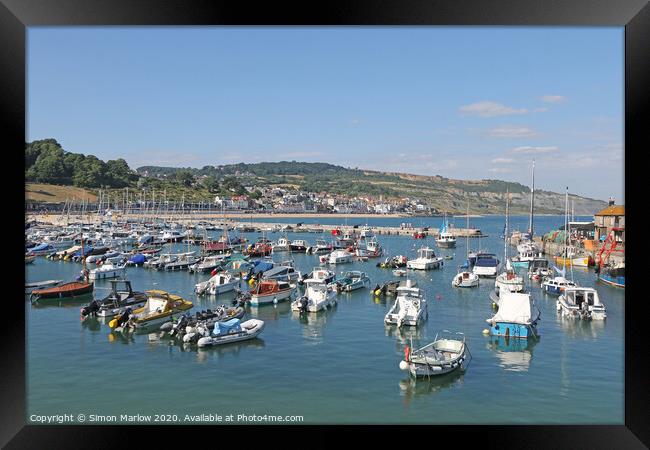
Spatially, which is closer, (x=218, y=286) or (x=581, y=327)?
(x=581, y=327)

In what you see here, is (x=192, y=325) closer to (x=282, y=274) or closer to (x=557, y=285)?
(x=282, y=274)

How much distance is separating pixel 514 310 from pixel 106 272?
16301mm

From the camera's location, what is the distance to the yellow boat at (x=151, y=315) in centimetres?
1188

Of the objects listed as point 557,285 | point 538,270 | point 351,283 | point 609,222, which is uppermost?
point 609,222

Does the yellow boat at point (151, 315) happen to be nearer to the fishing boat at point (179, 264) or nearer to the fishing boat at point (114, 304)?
the fishing boat at point (114, 304)

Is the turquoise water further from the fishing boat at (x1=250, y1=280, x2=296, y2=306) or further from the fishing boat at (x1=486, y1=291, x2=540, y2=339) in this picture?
the fishing boat at (x1=250, y1=280, x2=296, y2=306)

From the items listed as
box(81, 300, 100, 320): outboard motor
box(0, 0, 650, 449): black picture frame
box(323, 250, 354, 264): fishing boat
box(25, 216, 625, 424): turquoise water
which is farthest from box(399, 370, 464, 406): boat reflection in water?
box(323, 250, 354, 264): fishing boat

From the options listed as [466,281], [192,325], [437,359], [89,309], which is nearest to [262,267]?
[466,281]

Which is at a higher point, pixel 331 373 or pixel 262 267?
pixel 262 267

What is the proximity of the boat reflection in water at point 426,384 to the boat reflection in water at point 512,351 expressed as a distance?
1235mm

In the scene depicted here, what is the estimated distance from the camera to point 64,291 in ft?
52.1

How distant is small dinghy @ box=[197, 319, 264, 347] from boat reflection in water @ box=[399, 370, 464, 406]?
12.8 ft

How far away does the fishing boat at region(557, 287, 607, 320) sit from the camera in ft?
43.6
